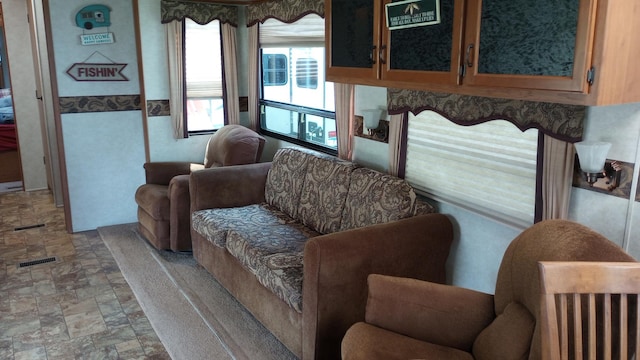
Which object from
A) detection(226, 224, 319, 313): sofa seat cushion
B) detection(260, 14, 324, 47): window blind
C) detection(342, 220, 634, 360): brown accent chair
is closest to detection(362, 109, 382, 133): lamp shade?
detection(226, 224, 319, 313): sofa seat cushion

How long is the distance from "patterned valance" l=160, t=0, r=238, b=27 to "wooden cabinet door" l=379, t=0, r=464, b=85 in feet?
8.96

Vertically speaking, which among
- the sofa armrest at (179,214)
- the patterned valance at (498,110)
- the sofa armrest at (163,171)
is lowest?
the sofa armrest at (179,214)

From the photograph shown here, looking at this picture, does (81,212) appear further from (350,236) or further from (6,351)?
(350,236)

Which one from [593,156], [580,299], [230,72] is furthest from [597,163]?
[230,72]

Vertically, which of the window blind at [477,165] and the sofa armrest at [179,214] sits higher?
the window blind at [477,165]

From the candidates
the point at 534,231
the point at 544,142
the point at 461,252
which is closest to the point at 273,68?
the point at 461,252

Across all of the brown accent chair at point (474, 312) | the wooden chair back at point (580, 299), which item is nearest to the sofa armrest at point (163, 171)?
the brown accent chair at point (474, 312)

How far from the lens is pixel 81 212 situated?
4.58 meters

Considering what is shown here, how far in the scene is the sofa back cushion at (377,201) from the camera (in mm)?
2713

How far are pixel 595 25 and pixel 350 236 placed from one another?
4.28 ft

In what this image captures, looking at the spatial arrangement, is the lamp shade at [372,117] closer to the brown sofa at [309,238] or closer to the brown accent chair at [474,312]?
the brown sofa at [309,238]

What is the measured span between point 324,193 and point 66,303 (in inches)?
69.9

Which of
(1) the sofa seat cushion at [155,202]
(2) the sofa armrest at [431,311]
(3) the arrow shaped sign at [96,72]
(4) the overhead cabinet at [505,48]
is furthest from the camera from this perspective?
(3) the arrow shaped sign at [96,72]

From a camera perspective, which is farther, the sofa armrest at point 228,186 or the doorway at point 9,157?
the doorway at point 9,157
